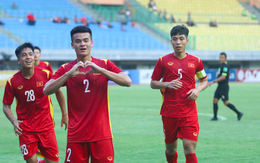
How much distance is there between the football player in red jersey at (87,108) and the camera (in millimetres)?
4125

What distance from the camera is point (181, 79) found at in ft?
19.1

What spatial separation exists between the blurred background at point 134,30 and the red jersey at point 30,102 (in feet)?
80.9

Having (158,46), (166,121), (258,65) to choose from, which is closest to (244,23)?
(258,65)

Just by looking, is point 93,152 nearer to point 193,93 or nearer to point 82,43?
point 82,43

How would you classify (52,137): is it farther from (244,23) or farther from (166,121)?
(244,23)

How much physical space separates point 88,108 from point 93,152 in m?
0.50

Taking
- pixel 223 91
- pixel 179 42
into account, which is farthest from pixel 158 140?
pixel 223 91

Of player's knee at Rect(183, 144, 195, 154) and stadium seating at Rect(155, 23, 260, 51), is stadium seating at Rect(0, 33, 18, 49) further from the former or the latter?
player's knee at Rect(183, 144, 195, 154)

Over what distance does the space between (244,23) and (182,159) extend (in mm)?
44283

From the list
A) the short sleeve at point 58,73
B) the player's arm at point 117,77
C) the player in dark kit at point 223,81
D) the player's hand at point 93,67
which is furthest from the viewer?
the player in dark kit at point 223,81

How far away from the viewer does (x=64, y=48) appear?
118 ft

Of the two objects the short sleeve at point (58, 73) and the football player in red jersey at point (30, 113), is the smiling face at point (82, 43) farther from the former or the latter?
the football player in red jersey at point (30, 113)

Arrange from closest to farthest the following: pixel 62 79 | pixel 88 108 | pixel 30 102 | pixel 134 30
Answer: pixel 62 79, pixel 88 108, pixel 30 102, pixel 134 30

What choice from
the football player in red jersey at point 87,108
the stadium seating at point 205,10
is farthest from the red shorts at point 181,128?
the stadium seating at point 205,10
